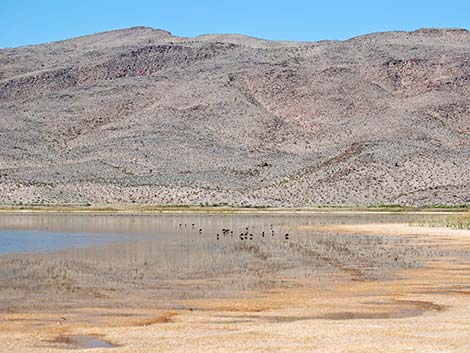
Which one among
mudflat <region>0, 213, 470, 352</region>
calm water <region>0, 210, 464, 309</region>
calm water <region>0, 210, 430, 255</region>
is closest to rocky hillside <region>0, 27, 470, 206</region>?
calm water <region>0, 210, 430, 255</region>

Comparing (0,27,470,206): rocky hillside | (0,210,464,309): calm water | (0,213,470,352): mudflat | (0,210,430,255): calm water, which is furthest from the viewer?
(0,27,470,206): rocky hillside

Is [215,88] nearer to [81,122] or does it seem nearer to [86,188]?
[81,122]

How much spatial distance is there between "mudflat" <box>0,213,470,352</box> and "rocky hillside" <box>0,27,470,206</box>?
61755 mm

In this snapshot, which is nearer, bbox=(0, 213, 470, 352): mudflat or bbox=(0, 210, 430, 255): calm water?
bbox=(0, 213, 470, 352): mudflat

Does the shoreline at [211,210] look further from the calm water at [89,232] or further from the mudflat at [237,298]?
the mudflat at [237,298]

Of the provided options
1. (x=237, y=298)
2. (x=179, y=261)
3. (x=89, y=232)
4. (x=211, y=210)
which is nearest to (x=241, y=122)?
(x=211, y=210)

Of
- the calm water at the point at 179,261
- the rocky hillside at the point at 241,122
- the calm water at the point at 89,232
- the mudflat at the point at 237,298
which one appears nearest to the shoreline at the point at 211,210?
the rocky hillside at the point at 241,122

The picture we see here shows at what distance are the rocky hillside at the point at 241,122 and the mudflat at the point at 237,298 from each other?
6176 centimetres

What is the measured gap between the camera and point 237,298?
69.9ft

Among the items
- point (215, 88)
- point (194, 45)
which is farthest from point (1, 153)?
point (194, 45)

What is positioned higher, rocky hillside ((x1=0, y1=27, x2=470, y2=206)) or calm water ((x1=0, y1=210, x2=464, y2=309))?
rocky hillside ((x1=0, y1=27, x2=470, y2=206))

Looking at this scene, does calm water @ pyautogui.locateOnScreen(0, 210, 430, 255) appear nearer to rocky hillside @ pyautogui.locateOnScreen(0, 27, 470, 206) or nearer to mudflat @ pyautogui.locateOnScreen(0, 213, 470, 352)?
mudflat @ pyautogui.locateOnScreen(0, 213, 470, 352)

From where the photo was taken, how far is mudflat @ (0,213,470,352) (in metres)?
16.0

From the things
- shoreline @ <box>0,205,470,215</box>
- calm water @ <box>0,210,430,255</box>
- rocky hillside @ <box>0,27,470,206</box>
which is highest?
rocky hillside @ <box>0,27,470,206</box>
